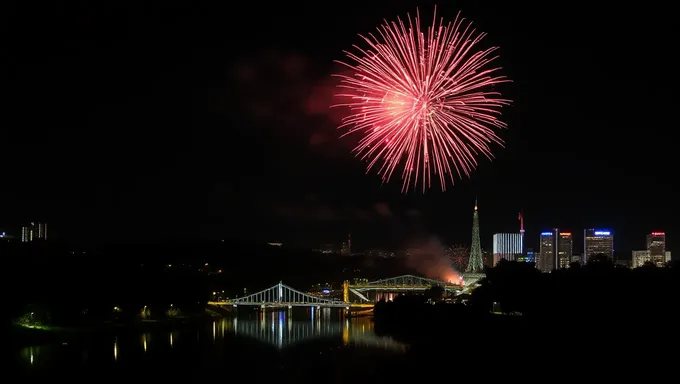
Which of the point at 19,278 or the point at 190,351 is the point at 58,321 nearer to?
the point at 19,278

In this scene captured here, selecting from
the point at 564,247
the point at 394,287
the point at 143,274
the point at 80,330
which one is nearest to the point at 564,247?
the point at 564,247

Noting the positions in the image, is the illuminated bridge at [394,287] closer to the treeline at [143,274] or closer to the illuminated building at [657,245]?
the treeline at [143,274]

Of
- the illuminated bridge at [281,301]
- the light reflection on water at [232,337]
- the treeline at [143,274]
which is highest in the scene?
the treeline at [143,274]

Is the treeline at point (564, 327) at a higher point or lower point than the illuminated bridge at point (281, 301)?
higher

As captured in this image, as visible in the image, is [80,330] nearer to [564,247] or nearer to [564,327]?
[564,327]

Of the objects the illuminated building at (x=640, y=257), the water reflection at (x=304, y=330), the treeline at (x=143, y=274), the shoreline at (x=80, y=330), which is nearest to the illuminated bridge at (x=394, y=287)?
the water reflection at (x=304, y=330)

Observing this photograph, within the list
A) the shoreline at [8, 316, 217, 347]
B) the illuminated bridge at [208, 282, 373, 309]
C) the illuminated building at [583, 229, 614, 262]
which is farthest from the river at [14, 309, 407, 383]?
the illuminated building at [583, 229, 614, 262]
